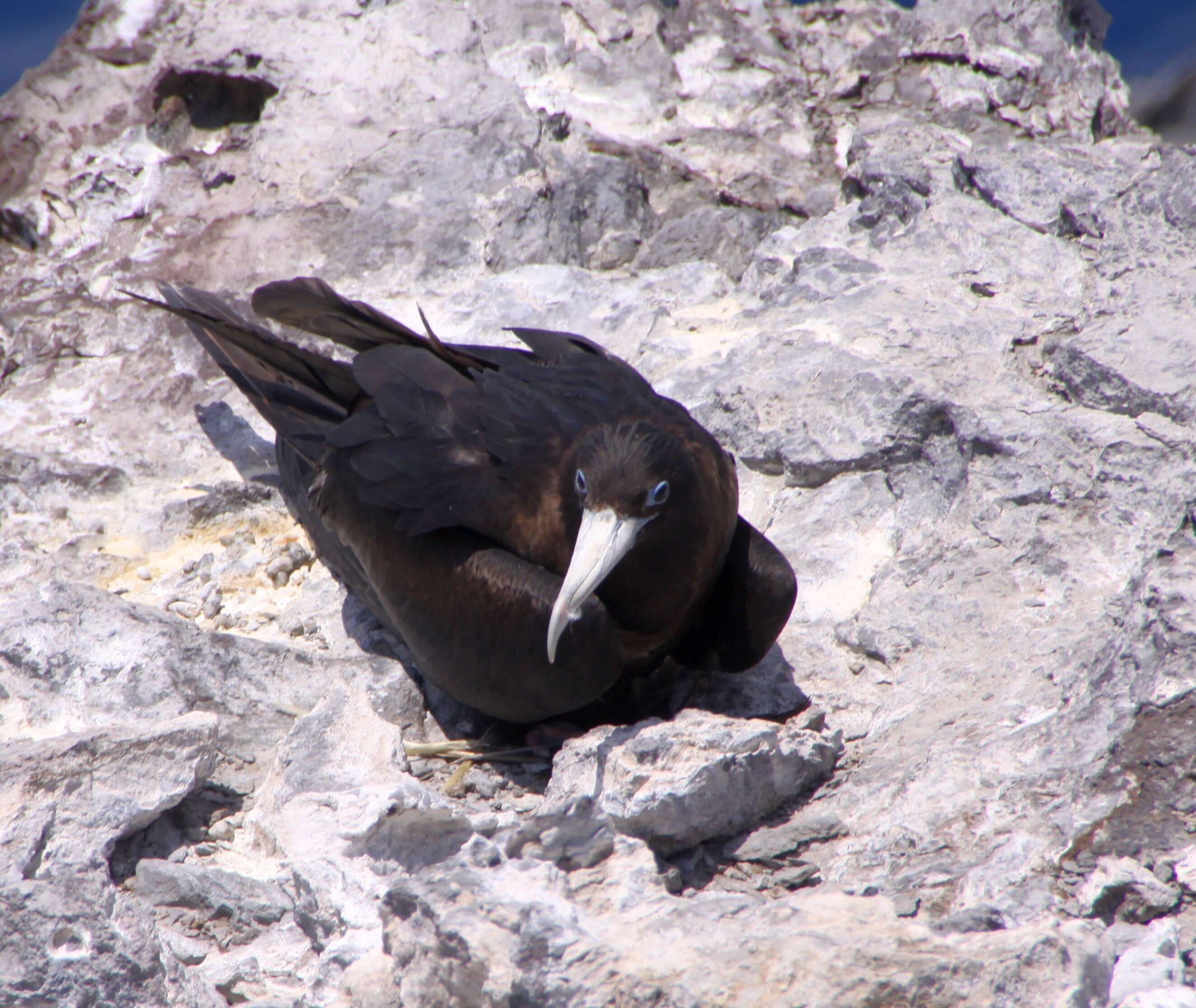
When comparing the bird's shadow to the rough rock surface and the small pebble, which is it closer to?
the rough rock surface

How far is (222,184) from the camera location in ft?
20.9

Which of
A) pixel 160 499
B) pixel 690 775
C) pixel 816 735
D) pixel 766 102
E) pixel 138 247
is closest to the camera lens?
pixel 690 775

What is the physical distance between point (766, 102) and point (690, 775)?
4632 mm

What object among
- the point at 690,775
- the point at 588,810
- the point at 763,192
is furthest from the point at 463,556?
the point at 763,192

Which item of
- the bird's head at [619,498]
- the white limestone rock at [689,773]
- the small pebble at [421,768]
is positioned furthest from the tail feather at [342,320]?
the white limestone rock at [689,773]

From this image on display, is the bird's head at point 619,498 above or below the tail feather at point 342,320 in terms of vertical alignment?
above

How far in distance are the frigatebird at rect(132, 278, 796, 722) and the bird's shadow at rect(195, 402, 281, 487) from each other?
2.88ft

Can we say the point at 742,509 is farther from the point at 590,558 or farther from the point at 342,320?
the point at 342,320

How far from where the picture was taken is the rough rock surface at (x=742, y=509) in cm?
258

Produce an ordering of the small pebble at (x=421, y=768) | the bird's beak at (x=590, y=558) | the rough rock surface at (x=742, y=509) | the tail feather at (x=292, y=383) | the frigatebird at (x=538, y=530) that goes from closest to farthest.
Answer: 1. the rough rock surface at (x=742, y=509)
2. the bird's beak at (x=590, y=558)
3. the frigatebird at (x=538, y=530)
4. the small pebble at (x=421, y=768)
5. the tail feather at (x=292, y=383)

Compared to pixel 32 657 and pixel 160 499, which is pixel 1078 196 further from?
pixel 32 657

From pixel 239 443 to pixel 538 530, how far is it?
86.0 inches

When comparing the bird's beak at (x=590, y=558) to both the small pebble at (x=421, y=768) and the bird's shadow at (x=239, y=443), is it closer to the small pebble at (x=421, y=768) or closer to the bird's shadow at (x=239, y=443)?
the small pebble at (x=421, y=768)

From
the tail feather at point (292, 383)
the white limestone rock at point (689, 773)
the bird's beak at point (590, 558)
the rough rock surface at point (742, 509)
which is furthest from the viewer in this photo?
the tail feather at point (292, 383)
